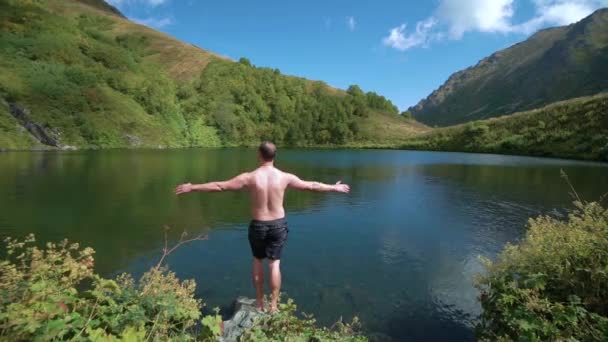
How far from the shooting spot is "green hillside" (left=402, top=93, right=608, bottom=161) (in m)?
70.8

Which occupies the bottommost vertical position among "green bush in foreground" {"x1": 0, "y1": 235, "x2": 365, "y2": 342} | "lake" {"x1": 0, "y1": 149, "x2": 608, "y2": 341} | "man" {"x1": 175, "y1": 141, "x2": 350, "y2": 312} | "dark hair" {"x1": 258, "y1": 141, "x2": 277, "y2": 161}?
"lake" {"x1": 0, "y1": 149, "x2": 608, "y2": 341}

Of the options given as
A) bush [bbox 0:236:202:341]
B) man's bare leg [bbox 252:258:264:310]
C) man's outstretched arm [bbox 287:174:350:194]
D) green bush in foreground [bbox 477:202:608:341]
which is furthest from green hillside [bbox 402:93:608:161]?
bush [bbox 0:236:202:341]

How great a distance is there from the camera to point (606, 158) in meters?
61.0

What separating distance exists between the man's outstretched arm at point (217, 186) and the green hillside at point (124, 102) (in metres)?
90.1

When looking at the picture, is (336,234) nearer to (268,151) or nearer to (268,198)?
(268,198)

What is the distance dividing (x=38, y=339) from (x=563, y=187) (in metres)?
39.6

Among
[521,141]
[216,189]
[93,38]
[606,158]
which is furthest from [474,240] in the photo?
[93,38]

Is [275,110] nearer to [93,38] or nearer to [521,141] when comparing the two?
[93,38]

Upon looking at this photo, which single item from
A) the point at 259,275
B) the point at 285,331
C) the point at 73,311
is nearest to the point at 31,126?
the point at 259,275

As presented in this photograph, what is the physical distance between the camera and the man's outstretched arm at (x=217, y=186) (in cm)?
677

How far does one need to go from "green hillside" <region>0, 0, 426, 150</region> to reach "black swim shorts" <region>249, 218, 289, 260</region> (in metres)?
90.7

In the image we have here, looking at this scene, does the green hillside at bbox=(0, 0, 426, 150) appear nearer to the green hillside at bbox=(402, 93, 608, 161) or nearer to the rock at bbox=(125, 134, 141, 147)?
the rock at bbox=(125, 134, 141, 147)

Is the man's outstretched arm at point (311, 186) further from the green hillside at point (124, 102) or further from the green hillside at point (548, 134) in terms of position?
the green hillside at point (124, 102)

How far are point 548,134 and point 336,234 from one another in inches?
3428
